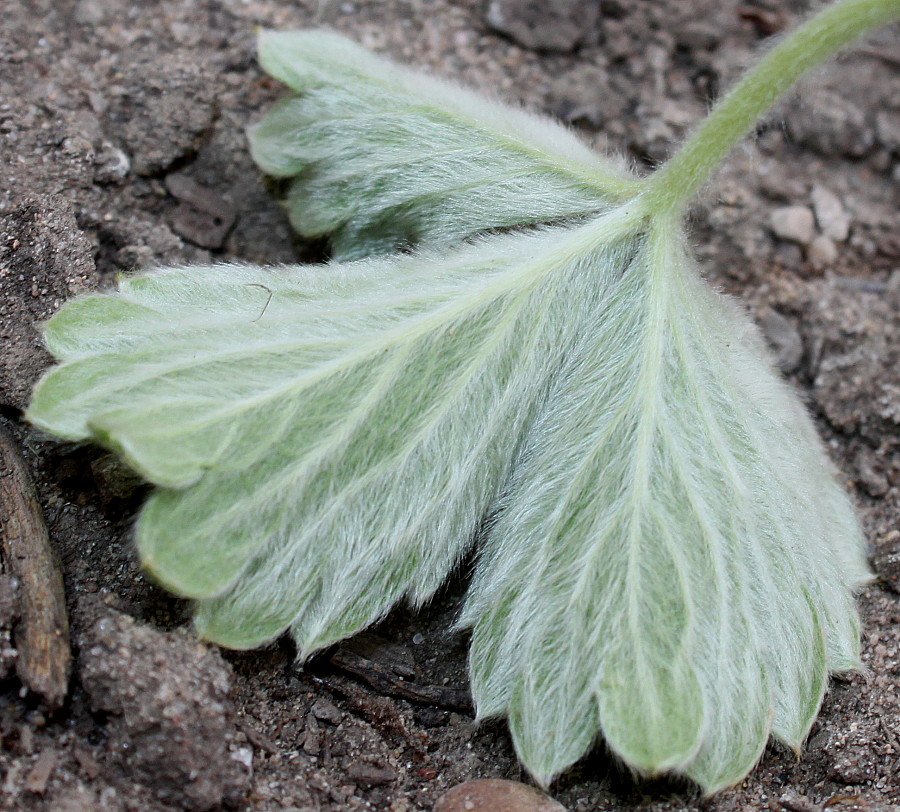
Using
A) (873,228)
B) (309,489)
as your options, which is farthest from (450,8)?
(309,489)

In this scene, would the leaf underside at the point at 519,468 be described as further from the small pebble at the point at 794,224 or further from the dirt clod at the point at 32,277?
the small pebble at the point at 794,224

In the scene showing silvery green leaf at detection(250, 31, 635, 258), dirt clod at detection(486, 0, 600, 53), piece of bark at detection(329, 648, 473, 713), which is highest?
dirt clod at detection(486, 0, 600, 53)

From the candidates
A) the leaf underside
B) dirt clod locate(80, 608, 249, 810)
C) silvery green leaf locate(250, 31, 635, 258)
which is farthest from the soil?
silvery green leaf locate(250, 31, 635, 258)

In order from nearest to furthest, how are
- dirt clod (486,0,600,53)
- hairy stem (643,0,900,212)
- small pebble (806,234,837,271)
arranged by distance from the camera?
1. hairy stem (643,0,900,212)
2. small pebble (806,234,837,271)
3. dirt clod (486,0,600,53)

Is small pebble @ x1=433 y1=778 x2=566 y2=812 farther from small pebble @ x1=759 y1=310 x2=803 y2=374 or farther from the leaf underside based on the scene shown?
small pebble @ x1=759 y1=310 x2=803 y2=374

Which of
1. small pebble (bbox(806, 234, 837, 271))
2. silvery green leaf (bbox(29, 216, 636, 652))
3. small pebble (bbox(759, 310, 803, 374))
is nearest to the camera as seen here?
silvery green leaf (bbox(29, 216, 636, 652))

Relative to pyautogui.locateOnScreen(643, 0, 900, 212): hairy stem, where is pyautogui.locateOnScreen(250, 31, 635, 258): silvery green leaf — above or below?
below

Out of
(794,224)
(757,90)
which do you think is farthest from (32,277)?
(794,224)

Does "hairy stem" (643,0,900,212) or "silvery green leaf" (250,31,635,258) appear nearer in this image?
"hairy stem" (643,0,900,212)

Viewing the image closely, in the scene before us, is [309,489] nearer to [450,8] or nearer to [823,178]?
[450,8]
